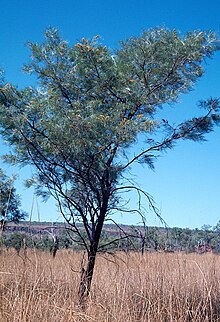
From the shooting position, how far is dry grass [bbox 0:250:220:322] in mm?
3250

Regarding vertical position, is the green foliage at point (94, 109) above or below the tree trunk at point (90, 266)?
above

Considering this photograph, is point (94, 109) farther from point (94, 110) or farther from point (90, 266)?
point (90, 266)

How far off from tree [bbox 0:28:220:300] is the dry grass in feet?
1.52

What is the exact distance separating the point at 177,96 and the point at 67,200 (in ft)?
6.15

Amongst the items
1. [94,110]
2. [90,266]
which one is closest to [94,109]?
[94,110]

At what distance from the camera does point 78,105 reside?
4.93 metres

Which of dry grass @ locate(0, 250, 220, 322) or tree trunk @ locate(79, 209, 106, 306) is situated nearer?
dry grass @ locate(0, 250, 220, 322)

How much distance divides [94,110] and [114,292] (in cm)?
203

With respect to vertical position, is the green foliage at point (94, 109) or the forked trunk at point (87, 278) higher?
the green foliage at point (94, 109)

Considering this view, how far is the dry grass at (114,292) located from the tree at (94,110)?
0.46 metres

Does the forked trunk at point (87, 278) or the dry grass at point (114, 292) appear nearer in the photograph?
the dry grass at point (114, 292)

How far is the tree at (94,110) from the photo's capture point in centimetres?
468

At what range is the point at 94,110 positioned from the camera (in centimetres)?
491

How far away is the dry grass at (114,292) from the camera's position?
10.7 feet
